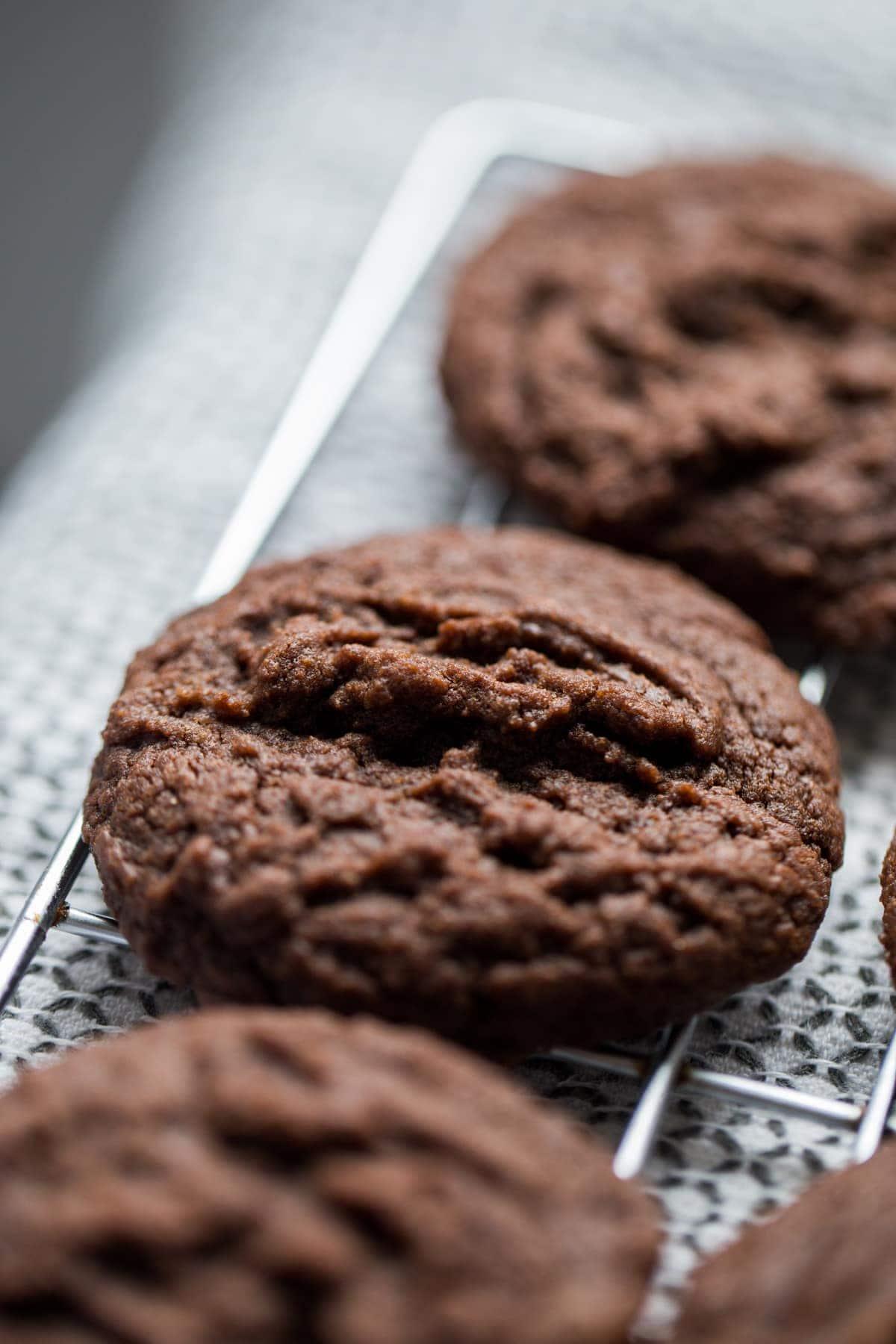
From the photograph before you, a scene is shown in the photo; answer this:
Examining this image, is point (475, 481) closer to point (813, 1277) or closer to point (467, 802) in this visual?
point (467, 802)

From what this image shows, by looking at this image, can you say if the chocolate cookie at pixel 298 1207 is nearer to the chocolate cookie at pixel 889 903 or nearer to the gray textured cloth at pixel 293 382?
the gray textured cloth at pixel 293 382

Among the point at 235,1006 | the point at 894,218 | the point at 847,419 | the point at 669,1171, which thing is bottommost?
the point at 669,1171

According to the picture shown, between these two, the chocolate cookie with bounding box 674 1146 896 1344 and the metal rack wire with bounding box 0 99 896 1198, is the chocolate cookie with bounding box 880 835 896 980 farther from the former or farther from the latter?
the chocolate cookie with bounding box 674 1146 896 1344

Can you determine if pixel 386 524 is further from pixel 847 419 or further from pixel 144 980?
pixel 144 980

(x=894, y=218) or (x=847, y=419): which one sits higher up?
(x=894, y=218)

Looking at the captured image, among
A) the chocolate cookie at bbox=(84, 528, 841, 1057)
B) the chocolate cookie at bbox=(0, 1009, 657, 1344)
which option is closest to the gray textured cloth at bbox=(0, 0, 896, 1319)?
the chocolate cookie at bbox=(84, 528, 841, 1057)

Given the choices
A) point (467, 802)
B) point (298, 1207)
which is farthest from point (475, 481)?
point (298, 1207)

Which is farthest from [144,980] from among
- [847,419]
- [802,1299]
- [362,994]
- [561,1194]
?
[847,419]
